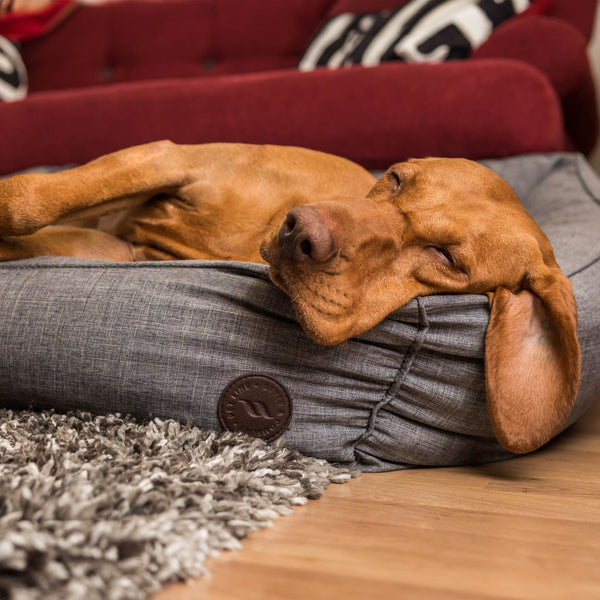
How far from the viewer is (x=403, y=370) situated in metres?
1.49

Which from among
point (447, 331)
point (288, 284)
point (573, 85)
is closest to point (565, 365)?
point (447, 331)

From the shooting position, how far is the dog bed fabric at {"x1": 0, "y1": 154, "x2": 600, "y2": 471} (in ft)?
4.81

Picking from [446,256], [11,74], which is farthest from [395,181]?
[11,74]

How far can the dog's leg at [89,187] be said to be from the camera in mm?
1717

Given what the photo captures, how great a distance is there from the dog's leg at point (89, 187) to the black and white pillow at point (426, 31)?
5.64 ft

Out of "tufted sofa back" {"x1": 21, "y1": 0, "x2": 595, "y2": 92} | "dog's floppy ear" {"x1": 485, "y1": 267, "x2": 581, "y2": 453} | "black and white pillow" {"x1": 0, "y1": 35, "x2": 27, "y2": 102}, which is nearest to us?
"dog's floppy ear" {"x1": 485, "y1": 267, "x2": 581, "y2": 453}

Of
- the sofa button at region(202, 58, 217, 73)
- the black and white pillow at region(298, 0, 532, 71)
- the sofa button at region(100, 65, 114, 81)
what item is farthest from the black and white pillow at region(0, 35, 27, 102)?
the black and white pillow at region(298, 0, 532, 71)

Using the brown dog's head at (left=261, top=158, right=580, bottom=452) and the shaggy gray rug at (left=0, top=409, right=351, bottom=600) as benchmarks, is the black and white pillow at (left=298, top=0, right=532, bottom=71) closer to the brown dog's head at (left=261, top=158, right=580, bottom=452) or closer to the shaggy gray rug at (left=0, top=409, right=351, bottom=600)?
the brown dog's head at (left=261, top=158, right=580, bottom=452)

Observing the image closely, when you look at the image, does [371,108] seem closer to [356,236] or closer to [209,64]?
[356,236]

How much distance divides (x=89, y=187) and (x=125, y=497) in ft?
3.07

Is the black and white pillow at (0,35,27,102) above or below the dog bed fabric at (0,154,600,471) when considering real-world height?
above

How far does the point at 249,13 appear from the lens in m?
4.20

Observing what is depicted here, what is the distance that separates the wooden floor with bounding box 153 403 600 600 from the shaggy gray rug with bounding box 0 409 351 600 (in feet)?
0.14

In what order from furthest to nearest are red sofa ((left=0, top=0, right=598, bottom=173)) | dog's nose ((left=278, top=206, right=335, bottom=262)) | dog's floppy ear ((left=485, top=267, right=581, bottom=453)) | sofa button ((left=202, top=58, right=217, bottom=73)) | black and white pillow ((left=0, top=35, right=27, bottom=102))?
1. sofa button ((left=202, top=58, right=217, bottom=73))
2. black and white pillow ((left=0, top=35, right=27, bottom=102))
3. red sofa ((left=0, top=0, right=598, bottom=173))
4. dog's floppy ear ((left=485, top=267, right=581, bottom=453))
5. dog's nose ((left=278, top=206, right=335, bottom=262))
